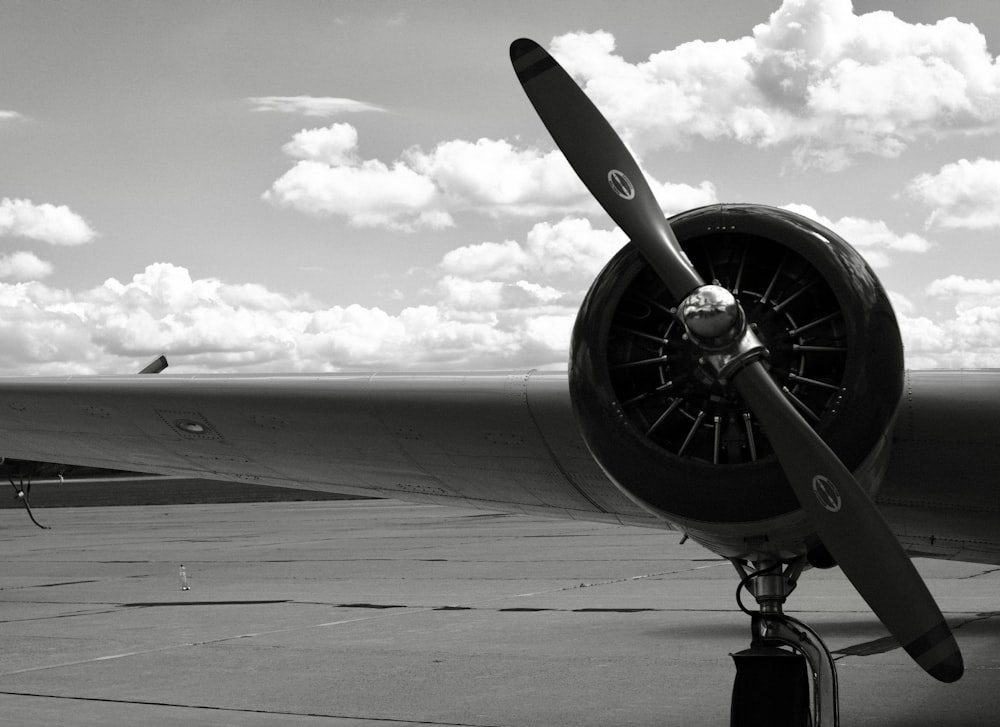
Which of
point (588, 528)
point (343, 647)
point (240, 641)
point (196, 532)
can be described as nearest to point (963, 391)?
point (343, 647)

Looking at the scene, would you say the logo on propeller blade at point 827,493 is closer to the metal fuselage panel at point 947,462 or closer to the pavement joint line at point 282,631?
the metal fuselage panel at point 947,462

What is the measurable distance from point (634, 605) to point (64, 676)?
5.88 meters

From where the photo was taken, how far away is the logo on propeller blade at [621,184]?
5465 millimetres

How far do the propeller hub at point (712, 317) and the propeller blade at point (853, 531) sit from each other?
0.55ft

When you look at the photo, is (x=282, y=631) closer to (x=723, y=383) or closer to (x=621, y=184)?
(x=621, y=184)

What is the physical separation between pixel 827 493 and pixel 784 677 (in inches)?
44.9

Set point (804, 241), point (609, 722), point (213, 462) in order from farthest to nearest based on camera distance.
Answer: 1. point (213, 462)
2. point (609, 722)
3. point (804, 241)

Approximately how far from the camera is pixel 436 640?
10516 mm

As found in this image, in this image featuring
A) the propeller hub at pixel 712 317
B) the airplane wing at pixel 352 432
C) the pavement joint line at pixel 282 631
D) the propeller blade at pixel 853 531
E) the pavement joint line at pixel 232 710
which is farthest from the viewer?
the pavement joint line at pixel 282 631

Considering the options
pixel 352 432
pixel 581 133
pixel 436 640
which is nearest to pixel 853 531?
pixel 581 133

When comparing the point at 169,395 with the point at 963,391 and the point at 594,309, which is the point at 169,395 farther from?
the point at 963,391

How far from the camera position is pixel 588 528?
28.1m

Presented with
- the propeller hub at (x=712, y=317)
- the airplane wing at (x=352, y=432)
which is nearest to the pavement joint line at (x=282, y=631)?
the airplane wing at (x=352, y=432)

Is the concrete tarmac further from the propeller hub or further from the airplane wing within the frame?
the propeller hub
